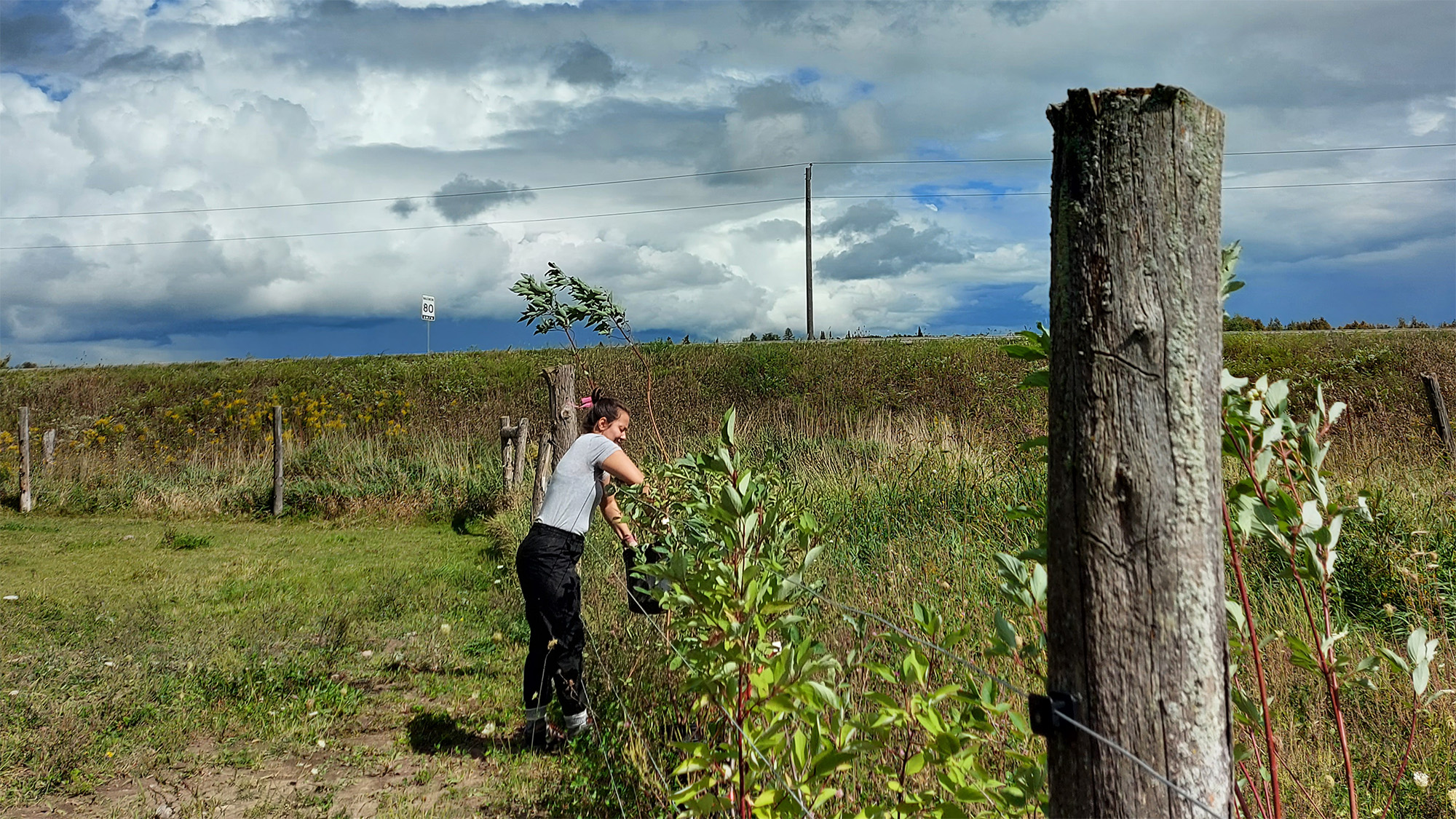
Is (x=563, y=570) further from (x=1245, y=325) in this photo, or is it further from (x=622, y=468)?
(x=1245, y=325)

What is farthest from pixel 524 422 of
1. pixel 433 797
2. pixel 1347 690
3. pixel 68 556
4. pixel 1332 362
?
pixel 1332 362

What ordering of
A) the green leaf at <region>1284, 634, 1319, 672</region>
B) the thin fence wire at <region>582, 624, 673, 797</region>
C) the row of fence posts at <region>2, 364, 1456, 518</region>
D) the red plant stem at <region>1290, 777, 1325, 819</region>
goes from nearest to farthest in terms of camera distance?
the green leaf at <region>1284, 634, 1319, 672</region> → the red plant stem at <region>1290, 777, 1325, 819</region> → the thin fence wire at <region>582, 624, 673, 797</region> → the row of fence posts at <region>2, 364, 1456, 518</region>

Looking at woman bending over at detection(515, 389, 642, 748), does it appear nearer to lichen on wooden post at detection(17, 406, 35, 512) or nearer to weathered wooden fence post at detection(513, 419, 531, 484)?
weathered wooden fence post at detection(513, 419, 531, 484)

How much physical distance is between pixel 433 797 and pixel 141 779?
1479mm

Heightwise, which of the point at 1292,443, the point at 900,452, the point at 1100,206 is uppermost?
the point at 1100,206

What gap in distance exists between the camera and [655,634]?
509 centimetres

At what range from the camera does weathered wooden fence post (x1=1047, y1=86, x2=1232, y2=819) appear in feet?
4.55

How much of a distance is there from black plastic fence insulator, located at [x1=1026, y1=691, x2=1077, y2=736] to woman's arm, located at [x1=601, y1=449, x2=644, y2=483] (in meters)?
2.90

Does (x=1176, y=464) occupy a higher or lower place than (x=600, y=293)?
lower

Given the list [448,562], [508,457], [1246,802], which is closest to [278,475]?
[508,457]

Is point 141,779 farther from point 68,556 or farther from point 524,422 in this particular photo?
point 524,422

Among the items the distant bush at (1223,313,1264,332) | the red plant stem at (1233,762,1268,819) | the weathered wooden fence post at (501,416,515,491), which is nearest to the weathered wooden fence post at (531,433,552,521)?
the weathered wooden fence post at (501,416,515,491)

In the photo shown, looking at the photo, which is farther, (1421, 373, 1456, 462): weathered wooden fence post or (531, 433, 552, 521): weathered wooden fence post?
(1421, 373, 1456, 462): weathered wooden fence post

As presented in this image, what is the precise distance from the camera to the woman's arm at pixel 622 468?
4301 millimetres
